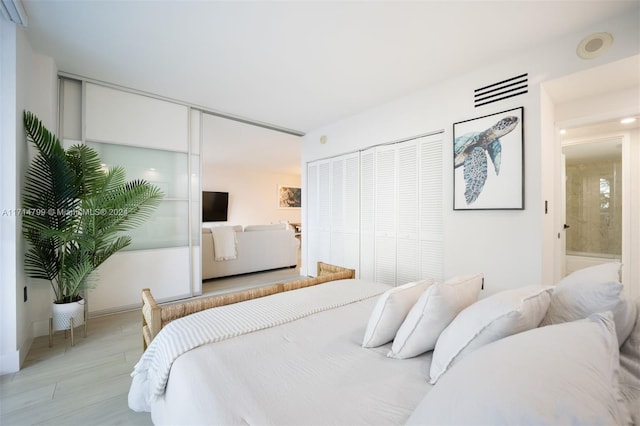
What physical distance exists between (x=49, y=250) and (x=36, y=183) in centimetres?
59

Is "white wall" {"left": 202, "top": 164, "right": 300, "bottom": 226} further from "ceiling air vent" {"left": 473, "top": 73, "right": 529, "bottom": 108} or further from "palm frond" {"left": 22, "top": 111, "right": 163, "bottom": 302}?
"ceiling air vent" {"left": 473, "top": 73, "right": 529, "bottom": 108}

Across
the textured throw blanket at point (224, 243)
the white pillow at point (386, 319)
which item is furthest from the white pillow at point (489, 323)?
the textured throw blanket at point (224, 243)

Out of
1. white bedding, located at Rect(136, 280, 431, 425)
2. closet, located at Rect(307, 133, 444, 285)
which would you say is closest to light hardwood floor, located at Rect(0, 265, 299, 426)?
white bedding, located at Rect(136, 280, 431, 425)

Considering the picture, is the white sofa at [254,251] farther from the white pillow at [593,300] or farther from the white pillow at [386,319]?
the white pillow at [593,300]

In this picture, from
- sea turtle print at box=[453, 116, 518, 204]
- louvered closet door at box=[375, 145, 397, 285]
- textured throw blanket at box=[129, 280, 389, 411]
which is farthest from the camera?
louvered closet door at box=[375, 145, 397, 285]

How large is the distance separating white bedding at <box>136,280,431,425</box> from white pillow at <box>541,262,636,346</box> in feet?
1.80

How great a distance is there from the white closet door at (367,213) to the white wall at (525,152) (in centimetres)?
67

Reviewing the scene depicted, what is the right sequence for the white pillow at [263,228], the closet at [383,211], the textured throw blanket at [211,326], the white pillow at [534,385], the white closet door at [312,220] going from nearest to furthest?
the white pillow at [534,385] < the textured throw blanket at [211,326] < the closet at [383,211] < the white closet door at [312,220] < the white pillow at [263,228]

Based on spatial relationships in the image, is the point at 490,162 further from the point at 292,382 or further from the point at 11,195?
the point at 11,195

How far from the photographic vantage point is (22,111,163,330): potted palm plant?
2246 mm

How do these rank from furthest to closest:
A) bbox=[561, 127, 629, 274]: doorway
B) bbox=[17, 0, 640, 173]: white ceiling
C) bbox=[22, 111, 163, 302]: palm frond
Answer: bbox=[561, 127, 629, 274]: doorway
bbox=[22, 111, 163, 302]: palm frond
bbox=[17, 0, 640, 173]: white ceiling

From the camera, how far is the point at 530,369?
1.78 feet

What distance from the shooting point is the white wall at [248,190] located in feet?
26.3

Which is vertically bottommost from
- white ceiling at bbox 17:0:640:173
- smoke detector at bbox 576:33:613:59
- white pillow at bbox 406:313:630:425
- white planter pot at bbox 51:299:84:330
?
white planter pot at bbox 51:299:84:330
